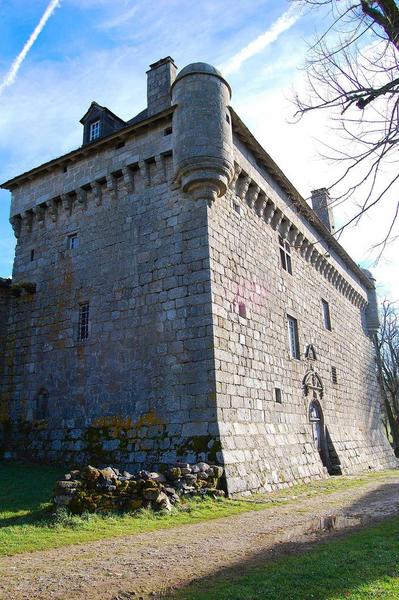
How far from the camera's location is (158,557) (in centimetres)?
555

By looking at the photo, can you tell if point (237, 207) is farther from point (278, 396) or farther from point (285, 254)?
point (278, 396)

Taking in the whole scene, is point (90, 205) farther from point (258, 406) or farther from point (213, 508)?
point (213, 508)

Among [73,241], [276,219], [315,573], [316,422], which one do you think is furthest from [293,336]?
[315,573]

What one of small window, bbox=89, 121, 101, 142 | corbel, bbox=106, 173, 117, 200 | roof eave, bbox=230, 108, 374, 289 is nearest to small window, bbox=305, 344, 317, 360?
roof eave, bbox=230, 108, 374, 289

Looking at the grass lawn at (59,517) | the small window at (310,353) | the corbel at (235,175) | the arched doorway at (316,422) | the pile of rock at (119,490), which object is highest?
the corbel at (235,175)

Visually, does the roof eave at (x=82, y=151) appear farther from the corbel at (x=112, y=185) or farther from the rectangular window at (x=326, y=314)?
the rectangular window at (x=326, y=314)

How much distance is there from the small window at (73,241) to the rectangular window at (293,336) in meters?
6.59

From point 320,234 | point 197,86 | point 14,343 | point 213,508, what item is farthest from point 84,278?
point 320,234

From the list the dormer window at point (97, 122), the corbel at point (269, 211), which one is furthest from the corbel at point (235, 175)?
the dormer window at point (97, 122)

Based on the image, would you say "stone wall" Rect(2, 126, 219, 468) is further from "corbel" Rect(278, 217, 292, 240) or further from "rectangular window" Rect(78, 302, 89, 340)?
"corbel" Rect(278, 217, 292, 240)

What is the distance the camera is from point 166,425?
409 inches

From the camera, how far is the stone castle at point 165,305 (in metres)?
10.6

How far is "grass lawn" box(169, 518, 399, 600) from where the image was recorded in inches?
162

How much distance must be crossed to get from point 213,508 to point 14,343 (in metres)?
8.22
